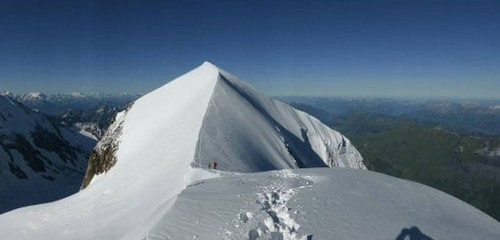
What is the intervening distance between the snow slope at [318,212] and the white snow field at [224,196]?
0.04 metres

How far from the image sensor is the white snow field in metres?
14.9

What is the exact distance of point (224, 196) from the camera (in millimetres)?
17766

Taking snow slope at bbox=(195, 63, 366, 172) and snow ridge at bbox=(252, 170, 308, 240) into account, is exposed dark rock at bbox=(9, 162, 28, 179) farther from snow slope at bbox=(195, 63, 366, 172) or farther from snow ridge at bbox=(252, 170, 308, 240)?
snow ridge at bbox=(252, 170, 308, 240)

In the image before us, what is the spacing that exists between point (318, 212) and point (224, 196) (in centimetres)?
423

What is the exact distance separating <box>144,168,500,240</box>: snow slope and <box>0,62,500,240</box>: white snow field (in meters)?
0.04

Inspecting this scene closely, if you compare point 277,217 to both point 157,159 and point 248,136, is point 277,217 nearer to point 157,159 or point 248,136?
point 157,159

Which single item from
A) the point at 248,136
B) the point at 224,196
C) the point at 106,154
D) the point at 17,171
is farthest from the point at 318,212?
the point at 17,171

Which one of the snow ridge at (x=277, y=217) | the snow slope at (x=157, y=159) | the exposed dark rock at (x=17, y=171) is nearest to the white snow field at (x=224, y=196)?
the snow ridge at (x=277, y=217)

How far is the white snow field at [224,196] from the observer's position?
48.8 feet

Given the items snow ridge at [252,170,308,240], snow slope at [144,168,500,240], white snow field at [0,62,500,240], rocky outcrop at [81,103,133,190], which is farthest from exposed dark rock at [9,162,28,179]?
snow ridge at [252,170,308,240]

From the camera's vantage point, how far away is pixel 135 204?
82.0ft

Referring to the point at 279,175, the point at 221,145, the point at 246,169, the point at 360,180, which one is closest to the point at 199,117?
the point at 221,145

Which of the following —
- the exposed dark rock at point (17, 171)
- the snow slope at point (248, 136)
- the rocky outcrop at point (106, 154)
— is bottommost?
the exposed dark rock at point (17, 171)

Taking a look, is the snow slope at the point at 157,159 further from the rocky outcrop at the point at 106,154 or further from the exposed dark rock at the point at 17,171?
the exposed dark rock at the point at 17,171
